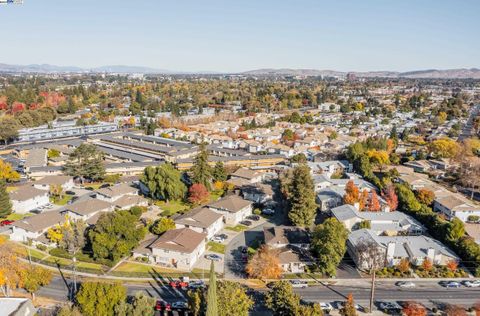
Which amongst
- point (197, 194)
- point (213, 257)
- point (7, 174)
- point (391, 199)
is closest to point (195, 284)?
point (213, 257)

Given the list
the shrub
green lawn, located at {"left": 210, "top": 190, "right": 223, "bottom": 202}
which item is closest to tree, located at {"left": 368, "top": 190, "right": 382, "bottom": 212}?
green lawn, located at {"left": 210, "top": 190, "right": 223, "bottom": 202}

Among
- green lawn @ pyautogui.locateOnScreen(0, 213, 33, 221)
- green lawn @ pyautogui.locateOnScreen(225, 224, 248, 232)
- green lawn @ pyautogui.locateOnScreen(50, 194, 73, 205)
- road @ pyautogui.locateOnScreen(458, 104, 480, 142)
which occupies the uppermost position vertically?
road @ pyautogui.locateOnScreen(458, 104, 480, 142)

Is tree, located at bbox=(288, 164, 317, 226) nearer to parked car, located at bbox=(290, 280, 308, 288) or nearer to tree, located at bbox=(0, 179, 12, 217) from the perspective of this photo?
parked car, located at bbox=(290, 280, 308, 288)

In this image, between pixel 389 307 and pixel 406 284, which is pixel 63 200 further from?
pixel 406 284

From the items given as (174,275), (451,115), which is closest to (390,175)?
(174,275)

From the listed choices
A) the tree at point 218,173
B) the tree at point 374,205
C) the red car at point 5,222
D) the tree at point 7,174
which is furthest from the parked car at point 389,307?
the tree at point 7,174

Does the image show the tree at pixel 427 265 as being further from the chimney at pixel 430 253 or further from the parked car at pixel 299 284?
the parked car at pixel 299 284

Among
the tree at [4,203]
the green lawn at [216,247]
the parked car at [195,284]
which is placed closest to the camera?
the parked car at [195,284]

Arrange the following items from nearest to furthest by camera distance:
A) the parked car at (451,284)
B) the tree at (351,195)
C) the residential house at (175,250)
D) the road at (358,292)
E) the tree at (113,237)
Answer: the road at (358,292) → the parked car at (451,284) → the tree at (113,237) → the residential house at (175,250) → the tree at (351,195)
